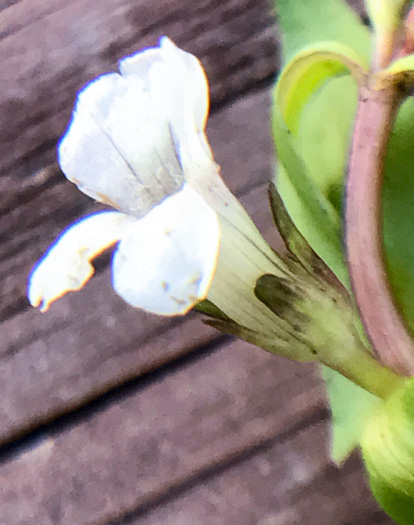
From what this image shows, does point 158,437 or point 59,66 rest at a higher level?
point 59,66

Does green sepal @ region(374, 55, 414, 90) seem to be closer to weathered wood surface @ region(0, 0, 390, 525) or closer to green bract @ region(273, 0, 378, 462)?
green bract @ region(273, 0, 378, 462)

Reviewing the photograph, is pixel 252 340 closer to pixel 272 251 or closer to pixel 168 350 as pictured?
pixel 272 251

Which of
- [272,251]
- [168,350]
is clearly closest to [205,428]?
[168,350]

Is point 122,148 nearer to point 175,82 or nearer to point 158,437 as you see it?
point 175,82

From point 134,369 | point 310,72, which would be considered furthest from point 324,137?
point 134,369

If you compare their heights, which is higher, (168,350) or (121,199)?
(121,199)

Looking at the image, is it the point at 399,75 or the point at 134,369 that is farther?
the point at 134,369
